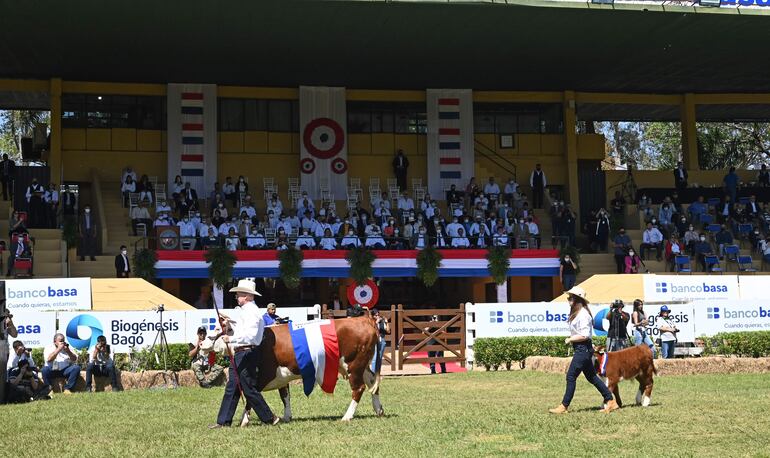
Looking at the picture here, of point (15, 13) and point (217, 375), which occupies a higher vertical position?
point (15, 13)

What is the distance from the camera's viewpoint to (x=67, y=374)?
20.4m

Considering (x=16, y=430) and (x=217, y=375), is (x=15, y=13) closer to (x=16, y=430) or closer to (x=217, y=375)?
(x=217, y=375)

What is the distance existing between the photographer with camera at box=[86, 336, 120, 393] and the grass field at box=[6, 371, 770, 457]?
2.36 m

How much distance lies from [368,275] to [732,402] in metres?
19.2

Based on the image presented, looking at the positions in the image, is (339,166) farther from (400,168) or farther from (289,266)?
(289,266)

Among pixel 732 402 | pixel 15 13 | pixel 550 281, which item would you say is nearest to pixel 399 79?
pixel 550 281

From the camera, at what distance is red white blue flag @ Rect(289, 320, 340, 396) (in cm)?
1296

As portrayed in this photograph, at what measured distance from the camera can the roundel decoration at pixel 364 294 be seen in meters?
32.4

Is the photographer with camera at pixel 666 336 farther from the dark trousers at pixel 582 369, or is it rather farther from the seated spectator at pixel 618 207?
the seated spectator at pixel 618 207

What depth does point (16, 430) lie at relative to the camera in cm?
1327

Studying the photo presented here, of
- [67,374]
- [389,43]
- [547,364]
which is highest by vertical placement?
[389,43]

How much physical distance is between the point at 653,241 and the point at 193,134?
56.5 ft

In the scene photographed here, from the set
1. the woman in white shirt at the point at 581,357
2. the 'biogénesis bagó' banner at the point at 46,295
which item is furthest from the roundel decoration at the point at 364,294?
the woman in white shirt at the point at 581,357

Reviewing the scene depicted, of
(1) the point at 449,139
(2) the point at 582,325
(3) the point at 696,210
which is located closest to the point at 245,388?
(2) the point at 582,325
